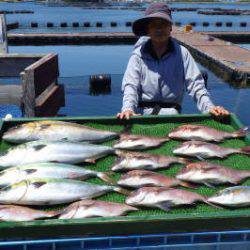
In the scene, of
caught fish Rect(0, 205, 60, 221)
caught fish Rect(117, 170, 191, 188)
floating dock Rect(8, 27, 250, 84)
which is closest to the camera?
caught fish Rect(0, 205, 60, 221)

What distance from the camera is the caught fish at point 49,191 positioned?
2.66m

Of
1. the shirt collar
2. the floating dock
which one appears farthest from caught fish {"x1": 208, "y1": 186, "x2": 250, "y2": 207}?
the floating dock

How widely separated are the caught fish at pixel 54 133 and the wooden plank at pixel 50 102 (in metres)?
3.68

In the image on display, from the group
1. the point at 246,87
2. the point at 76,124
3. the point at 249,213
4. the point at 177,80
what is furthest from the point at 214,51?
the point at 249,213

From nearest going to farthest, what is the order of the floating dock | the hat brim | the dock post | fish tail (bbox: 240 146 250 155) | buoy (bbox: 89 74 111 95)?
1. fish tail (bbox: 240 146 250 155)
2. the hat brim
3. the dock post
4. buoy (bbox: 89 74 111 95)
5. the floating dock

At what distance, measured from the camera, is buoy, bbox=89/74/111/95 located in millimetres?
13062

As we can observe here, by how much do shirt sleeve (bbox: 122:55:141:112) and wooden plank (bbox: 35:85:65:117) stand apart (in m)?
2.82

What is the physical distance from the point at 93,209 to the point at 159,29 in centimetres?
275

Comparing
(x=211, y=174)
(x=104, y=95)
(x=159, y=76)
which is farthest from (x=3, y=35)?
(x=211, y=174)

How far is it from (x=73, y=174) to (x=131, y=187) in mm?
449

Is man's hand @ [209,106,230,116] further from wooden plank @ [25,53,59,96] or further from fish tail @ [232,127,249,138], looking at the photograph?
wooden plank @ [25,53,59,96]

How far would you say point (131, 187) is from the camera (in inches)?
115

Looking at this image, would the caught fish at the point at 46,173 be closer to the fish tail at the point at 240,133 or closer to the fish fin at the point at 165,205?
the fish fin at the point at 165,205

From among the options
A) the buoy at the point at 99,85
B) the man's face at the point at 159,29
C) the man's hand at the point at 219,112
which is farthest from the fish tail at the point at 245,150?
the buoy at the point at 99,85
